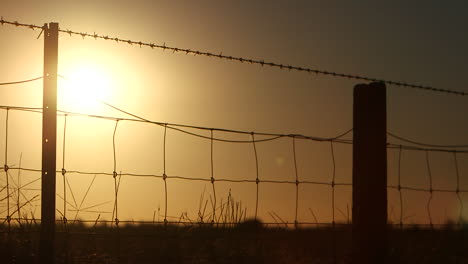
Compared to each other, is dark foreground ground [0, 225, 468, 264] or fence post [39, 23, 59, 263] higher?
fence post [39, 23, 59, 263]

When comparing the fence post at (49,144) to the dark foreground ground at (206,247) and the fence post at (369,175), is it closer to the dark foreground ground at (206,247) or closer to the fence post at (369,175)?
the dark foreground ground at (206,247)

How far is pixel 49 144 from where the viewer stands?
598 cm

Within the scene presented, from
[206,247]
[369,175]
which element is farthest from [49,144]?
[369,175]

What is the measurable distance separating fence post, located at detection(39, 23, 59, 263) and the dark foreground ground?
0.93 feet

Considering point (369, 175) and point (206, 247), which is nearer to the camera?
point (369, 175)

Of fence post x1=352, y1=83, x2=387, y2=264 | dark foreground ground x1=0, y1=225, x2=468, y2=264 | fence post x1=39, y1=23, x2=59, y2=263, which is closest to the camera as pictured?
fence post x1=39, y1=23, x2=59, y2=263

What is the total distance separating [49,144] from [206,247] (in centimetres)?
271

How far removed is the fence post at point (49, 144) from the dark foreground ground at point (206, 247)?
0.28 metres

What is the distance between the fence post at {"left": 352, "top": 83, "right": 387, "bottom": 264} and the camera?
23.7ft

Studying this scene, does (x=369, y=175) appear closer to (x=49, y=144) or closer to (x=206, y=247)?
(x=206, y=247)

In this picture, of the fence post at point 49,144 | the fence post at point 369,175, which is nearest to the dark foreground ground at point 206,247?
the fence post at point 49,144

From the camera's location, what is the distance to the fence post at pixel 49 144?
5906 millimetres

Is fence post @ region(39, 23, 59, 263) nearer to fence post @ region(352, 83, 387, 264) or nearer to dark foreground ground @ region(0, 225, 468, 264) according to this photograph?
dark foreground ground @ region(0, 225, 468, 264)

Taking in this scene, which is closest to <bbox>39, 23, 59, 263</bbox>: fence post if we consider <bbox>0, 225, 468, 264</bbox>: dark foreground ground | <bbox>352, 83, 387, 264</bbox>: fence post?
<bbox>0, 225, 468, 264</bbox>: dark foreground ground
